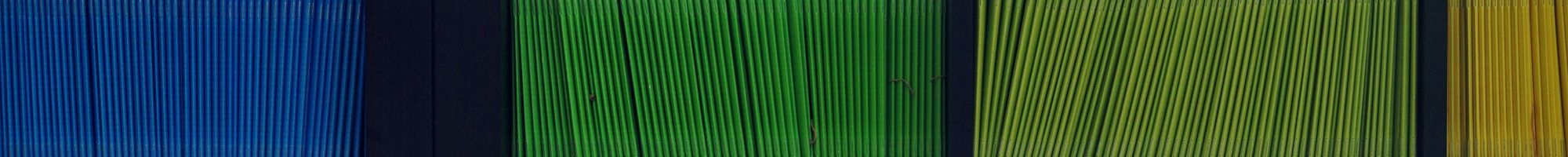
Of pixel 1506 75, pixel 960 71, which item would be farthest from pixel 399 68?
pixel 1506 75

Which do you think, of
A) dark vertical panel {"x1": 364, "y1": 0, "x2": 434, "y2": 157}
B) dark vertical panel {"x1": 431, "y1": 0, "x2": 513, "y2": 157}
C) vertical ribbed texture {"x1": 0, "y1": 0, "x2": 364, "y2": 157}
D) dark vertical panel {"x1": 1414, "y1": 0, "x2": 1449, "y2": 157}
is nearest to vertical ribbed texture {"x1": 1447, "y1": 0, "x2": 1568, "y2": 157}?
dark vertical panel {"x1": 1414, "y1": 0, "x2": 1449, "y2": 157}

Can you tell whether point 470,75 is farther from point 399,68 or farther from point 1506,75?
point 1506,75

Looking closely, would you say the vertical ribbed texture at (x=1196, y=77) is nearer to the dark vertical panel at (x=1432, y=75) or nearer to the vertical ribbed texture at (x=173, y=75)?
the dark vertical panel at (x=1432, y=75)

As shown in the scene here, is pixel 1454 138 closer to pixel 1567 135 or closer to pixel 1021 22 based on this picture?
pixel 1567 135

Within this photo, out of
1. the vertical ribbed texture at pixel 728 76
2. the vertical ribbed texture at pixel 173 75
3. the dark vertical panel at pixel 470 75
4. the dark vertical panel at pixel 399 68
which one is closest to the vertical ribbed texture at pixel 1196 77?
the vertical ribbed texture at pixel 728 76

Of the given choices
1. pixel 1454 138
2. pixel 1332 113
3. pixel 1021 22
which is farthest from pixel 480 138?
pixel 1454 138
